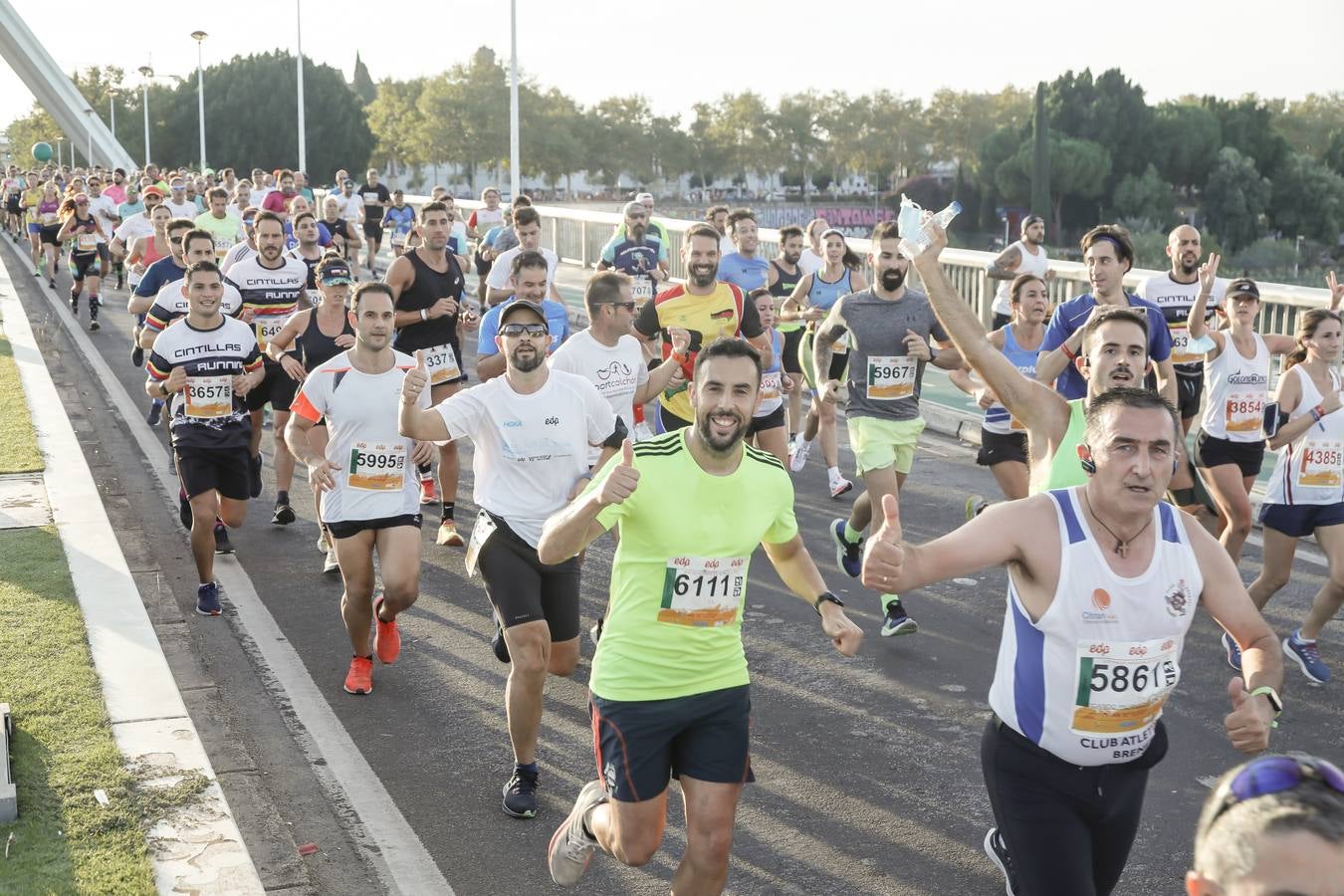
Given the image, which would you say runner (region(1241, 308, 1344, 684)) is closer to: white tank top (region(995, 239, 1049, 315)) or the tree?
white tank top (region(995, 239, 1049, 315))

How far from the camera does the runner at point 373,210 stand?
32.9m

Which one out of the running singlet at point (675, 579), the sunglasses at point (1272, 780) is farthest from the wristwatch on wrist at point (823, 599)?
the sunglasses at point (1272, 780)

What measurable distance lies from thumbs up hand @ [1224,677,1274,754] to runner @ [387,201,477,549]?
7.88 meters

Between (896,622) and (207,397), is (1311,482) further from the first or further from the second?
(207,397)

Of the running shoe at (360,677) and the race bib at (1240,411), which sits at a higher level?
the race bib at (1240,411)

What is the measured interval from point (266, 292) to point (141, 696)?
238 inches

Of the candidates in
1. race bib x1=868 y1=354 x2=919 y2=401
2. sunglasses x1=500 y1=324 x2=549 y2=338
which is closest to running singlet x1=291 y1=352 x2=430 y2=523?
sunglasses x1=500 y1=324 x2=549 y2=338

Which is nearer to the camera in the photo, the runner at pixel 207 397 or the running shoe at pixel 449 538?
the runner at pixel 207 397

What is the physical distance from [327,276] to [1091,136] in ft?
287

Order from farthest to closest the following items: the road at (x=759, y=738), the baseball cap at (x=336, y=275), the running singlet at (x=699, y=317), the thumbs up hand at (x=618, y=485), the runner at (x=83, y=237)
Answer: the runner at (x=83, y=237) < the baseball cap at (x=336, y=275) < the running singlet at (x=699, y=317) < the road at (x=759, y=738) < the thumbs up hand at (x=618, y=485)

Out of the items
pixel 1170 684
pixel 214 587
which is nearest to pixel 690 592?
pixel 1170 684

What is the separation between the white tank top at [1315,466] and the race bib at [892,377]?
85.2 inches

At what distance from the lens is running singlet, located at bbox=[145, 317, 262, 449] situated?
9.27 metres

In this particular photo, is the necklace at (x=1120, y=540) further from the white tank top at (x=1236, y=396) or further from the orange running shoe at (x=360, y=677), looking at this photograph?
the white tank top at (x=1236, y=396)
